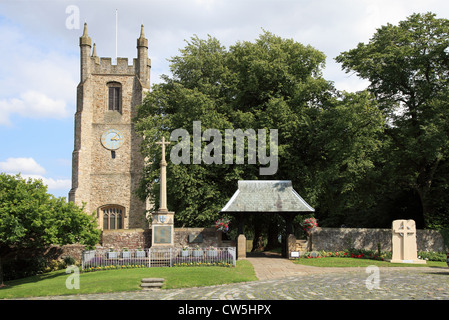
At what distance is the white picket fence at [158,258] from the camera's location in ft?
70.3

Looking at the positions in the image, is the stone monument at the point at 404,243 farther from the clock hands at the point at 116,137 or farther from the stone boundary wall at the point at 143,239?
the clock hands at the point at 116,137

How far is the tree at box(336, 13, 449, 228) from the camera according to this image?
1118 inches

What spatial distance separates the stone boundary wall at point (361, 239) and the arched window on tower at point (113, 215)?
2495cm

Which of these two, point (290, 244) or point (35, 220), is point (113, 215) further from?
point (290, 244)

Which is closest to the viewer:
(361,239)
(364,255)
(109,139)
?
(364,255)

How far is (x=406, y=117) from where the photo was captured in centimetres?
3089

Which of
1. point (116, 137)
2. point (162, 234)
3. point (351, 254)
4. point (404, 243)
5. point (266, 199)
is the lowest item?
point (351, 254)

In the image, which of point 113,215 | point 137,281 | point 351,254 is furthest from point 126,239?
point 113,215

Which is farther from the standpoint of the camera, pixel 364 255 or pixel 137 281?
pixel 364 255

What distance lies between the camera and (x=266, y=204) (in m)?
24.7

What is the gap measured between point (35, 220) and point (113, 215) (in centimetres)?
2437

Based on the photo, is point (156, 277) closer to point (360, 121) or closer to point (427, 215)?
point (360, 121)

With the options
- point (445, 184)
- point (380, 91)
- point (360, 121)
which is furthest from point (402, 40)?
point (445, 184)

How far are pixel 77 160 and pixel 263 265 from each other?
95.8 ft
